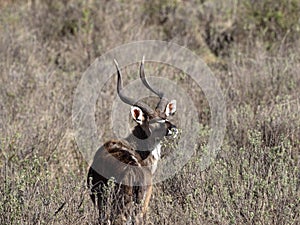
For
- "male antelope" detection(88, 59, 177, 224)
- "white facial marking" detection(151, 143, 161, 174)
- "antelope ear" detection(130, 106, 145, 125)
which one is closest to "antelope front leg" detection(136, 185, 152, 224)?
"male antelope" detection(88, 59, 177, 224)

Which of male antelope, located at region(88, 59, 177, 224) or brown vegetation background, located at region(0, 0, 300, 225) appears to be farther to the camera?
male antelope, located at region(88, 59, 177, 224)

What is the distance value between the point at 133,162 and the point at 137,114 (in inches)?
15.8

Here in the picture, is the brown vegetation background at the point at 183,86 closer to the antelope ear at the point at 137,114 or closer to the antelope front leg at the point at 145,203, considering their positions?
the antelope front leg at the point at 145,203

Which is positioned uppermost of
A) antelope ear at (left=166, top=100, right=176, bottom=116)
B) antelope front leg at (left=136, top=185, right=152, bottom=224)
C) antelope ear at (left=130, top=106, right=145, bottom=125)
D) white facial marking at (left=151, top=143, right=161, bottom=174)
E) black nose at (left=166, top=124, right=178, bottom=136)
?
antelope ear at (left=166, top=100, right=176, bottom=116)

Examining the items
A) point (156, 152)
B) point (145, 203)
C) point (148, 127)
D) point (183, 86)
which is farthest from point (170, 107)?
point (183, 86)

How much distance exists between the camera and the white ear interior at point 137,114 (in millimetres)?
4871

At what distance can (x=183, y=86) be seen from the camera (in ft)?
24.5

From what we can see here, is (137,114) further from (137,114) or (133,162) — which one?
(133,162)

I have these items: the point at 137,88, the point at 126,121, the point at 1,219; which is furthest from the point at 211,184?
the point at 137,88

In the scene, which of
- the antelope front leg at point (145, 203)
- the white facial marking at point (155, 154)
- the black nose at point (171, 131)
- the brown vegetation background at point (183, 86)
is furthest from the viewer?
the white facial marking at point (155, 154)

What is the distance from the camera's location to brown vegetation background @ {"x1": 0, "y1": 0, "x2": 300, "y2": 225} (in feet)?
13.9

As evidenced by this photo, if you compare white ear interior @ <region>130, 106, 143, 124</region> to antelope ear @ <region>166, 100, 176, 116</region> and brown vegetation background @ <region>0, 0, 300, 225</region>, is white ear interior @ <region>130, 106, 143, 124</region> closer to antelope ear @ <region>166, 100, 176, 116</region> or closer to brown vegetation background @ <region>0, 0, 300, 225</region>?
antelope ear @ <region>166, 100, 176, 116</region>

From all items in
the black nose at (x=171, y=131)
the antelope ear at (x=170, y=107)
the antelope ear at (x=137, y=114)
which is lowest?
the black nose at (x=171, y=131)

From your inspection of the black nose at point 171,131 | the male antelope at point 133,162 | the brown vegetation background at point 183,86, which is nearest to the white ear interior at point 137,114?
the male antelope at point 133,162
